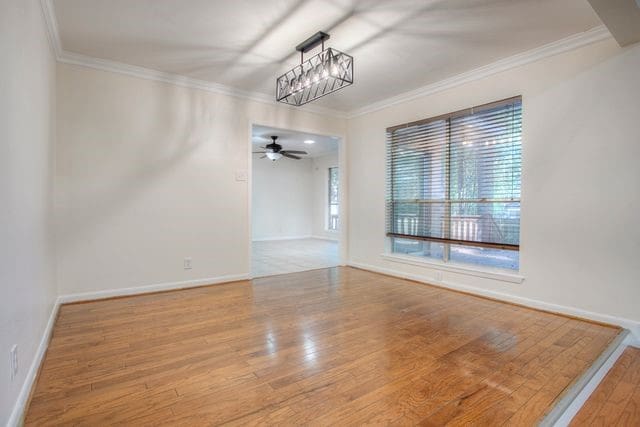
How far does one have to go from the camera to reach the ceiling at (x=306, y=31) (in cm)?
249

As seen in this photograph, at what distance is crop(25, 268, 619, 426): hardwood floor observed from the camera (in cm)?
164

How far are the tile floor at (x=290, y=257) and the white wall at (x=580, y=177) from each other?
9.10ft

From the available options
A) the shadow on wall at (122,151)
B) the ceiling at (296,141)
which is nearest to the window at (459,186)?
the ceiling at (296,141)

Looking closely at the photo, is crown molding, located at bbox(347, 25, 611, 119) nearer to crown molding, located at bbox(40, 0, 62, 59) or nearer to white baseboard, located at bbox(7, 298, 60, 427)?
crown molding, located at bbox(40, 0, 62, 59)

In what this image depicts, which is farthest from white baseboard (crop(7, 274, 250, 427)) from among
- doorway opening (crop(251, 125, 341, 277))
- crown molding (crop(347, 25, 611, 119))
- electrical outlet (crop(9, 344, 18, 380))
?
doorway opening (crop(251, 125, 341, 277))

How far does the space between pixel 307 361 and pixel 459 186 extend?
278cm

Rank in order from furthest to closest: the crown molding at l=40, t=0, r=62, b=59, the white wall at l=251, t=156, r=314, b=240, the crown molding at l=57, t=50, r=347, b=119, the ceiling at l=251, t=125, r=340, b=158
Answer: the white wall at l=251, t=156, r=314, b=240 < the ceiling at l=251, t=125, r=340, b=158 < the crown molding at l=57, t=50, r=347, b=119 < the crown molding at l=40, t=0, r=62, b=59

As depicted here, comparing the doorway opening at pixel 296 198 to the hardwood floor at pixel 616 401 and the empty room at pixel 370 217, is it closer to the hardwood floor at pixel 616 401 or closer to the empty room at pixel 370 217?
the empty room at pixel 370 217

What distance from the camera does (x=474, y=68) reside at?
3.64 meters

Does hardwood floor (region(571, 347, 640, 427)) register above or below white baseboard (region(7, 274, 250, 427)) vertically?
below

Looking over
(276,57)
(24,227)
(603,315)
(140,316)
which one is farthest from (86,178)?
(603,315)

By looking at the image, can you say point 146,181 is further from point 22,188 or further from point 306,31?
point 306,31

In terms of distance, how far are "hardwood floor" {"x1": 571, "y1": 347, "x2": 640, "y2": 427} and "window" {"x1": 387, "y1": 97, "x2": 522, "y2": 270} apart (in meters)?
1.42

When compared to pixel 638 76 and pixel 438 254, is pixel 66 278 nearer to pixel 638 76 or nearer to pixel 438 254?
pixel 438 254
